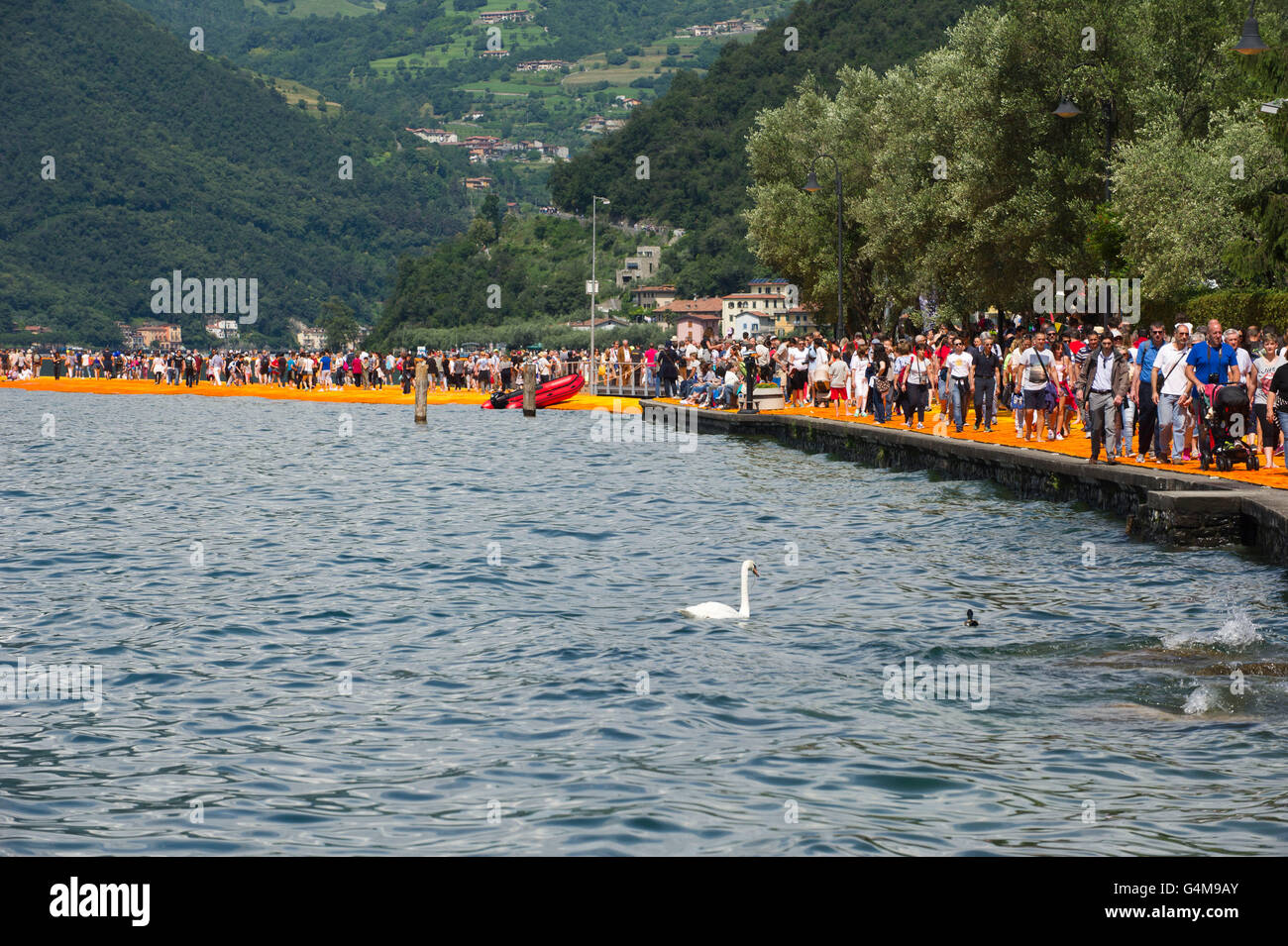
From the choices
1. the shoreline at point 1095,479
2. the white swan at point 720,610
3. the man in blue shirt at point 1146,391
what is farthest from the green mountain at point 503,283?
the white swan at point 720,610

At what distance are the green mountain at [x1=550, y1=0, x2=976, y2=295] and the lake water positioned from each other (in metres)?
96.7

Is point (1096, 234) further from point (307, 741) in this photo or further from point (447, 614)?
point (307, 741)

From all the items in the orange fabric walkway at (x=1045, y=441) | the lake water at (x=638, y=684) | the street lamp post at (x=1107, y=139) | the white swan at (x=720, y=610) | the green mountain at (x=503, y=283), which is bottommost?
the lake water at (x=638, y=684)

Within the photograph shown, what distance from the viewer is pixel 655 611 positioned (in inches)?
614

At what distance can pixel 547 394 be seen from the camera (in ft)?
174

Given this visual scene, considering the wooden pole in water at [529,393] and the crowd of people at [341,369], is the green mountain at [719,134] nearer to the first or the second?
the crowd of people at [341,369]

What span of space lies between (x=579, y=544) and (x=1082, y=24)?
979 inches

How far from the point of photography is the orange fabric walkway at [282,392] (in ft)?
180

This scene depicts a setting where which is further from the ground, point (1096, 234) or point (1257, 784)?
point (1096, 234)

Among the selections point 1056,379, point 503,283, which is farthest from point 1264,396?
point 503,283

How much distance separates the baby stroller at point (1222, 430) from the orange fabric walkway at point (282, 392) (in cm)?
3211

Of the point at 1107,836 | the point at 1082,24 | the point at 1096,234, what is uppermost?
the point at 1082,24
